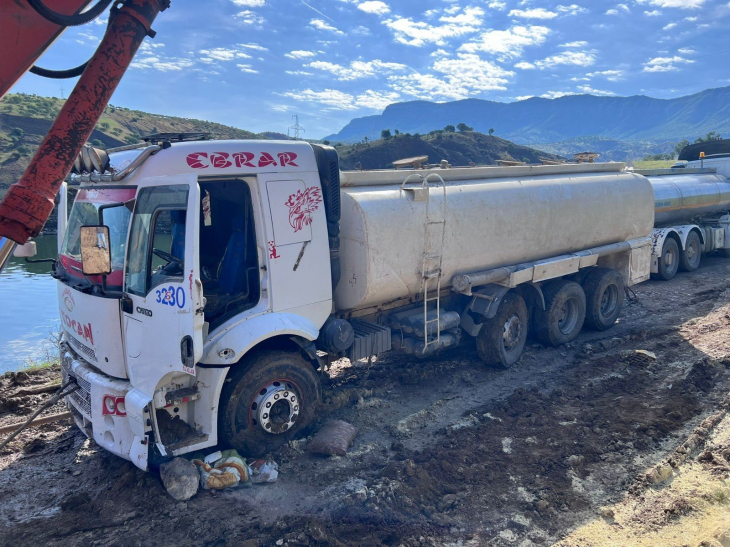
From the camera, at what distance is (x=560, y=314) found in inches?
334

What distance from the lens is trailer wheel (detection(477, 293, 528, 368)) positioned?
24.2 feet

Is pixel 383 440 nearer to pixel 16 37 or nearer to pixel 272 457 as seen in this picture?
pixel 272 457

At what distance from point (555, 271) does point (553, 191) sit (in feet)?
3.86

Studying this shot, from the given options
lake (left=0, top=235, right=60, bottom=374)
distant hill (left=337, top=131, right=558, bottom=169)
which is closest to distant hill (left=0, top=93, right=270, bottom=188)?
distant hill (left=337, top=131, right=558, bottom=169)

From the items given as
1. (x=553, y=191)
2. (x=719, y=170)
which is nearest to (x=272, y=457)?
(x=553, y=191)

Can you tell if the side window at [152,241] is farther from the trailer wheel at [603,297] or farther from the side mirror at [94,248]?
the trailer wheel at [603,297]

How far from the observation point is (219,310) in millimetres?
4926

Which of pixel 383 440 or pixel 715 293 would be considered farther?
pixel 715 293

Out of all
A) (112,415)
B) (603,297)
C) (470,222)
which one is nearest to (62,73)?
(112,415)

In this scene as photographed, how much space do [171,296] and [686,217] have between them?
47.6ft

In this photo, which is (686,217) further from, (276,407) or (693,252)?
(276,407)

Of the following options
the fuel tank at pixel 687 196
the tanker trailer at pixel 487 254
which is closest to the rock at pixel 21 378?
the tanker trailer at pixel 487 254

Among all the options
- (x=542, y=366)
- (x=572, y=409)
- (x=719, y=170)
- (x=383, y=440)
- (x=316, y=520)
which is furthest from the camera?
(x=719, y=170)

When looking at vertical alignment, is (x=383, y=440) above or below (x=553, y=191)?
below
